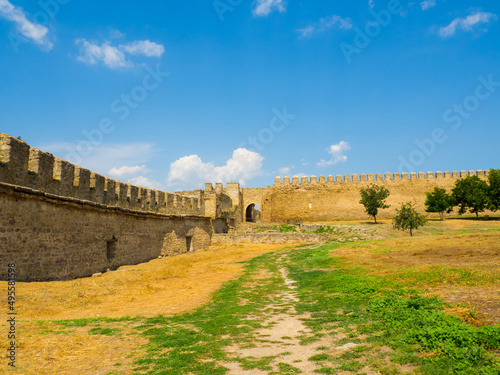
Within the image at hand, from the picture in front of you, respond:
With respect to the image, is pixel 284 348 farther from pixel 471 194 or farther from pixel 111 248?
pixel 471 194

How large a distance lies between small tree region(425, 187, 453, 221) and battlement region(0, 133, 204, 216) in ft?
95.7

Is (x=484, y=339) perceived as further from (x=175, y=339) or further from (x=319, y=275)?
(x=319, y=275)

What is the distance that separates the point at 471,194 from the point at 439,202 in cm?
310

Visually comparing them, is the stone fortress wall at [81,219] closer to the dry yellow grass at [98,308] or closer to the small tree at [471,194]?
the dry yellow grass at [98,308]

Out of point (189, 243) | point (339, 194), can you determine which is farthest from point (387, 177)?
point (189, 243)

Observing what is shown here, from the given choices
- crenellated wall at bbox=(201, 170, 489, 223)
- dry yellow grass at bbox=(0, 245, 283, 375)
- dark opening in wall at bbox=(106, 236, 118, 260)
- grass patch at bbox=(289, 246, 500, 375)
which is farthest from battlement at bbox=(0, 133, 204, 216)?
crenellated wall at bbox=(201, 170, 489, 223)

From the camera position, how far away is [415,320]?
5.01 metres

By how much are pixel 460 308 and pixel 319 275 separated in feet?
19.0

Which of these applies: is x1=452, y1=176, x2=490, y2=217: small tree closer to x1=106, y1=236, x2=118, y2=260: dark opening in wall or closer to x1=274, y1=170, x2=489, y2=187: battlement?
x1=274, y1=170, x2=489, y2=187: battlement

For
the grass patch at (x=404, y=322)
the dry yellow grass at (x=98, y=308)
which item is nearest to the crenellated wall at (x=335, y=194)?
the dry yellow grass at (x=98, y=308)

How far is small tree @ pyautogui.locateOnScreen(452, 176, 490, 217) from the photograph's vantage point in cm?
3388

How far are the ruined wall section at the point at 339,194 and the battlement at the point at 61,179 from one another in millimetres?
24796

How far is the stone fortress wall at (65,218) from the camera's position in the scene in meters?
9.18

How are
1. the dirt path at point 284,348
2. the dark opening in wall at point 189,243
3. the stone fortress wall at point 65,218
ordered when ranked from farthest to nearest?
the dark opening in wall at point 189,243
the stone fortress wall at point 65,218
the dirt path at point 284,348
